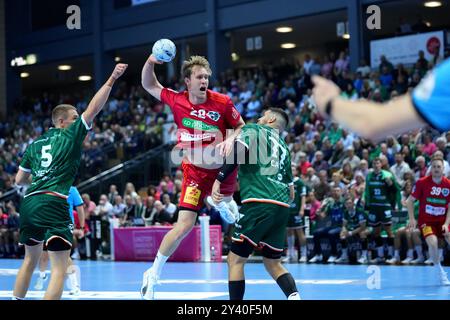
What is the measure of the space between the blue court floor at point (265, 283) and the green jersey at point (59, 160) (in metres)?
3.20

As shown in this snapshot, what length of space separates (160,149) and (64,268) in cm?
2106

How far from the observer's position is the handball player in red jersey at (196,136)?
9.03 metres

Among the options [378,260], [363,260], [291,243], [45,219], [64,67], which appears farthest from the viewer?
[64,67]

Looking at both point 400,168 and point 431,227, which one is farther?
point 400,168

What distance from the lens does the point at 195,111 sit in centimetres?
915

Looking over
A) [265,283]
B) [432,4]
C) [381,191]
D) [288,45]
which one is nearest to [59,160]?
[265,283]

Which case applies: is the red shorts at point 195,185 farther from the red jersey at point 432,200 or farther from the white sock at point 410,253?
the white sock at point 410,253

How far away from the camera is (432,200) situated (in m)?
13.4

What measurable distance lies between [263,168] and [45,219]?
220 cm

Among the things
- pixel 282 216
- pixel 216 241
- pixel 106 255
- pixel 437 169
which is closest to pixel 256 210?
pixel 282 216

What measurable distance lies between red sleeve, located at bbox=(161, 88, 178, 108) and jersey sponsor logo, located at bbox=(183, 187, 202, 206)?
101cm

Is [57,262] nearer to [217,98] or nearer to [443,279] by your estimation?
[217,98]

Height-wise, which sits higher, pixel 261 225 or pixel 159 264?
pixel 261 225
